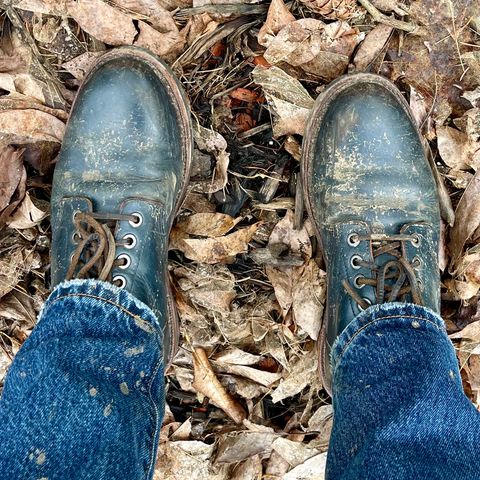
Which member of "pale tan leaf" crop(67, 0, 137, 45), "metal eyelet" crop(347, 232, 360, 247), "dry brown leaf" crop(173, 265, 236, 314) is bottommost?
"dry brown leaf" crop(173, 265, 236, 314)

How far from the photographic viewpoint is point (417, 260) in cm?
174

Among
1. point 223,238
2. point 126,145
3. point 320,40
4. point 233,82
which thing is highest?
point 320,40

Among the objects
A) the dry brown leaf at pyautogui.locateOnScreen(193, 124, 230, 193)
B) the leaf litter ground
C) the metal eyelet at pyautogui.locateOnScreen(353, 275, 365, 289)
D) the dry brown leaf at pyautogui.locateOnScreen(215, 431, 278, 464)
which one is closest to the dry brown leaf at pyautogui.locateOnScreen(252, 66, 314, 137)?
the leaf litter ground

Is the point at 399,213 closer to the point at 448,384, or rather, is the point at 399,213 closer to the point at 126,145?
A: the point at 448,384

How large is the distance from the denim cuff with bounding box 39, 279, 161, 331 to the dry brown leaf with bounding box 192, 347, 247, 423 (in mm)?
450

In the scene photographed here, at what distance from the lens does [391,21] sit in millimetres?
1756

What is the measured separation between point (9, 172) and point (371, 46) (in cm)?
119

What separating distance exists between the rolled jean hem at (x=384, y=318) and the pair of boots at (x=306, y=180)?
0.43 ft

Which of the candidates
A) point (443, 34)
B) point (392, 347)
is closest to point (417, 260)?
point (392, 347)

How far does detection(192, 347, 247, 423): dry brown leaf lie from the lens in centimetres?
191

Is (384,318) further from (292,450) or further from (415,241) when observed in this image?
(292,450)

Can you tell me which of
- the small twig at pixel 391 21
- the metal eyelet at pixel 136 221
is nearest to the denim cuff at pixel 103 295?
the metal eyelet at pixel 136 221

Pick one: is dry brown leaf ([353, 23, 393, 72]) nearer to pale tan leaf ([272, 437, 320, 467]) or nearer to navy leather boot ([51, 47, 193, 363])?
navy leather boot ([51, 47, 193, 363])

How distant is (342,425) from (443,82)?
111cm
